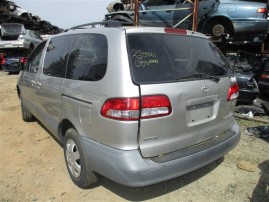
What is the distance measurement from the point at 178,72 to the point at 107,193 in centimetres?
155

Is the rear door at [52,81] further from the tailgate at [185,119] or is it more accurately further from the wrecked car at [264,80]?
the wrecked car at [264,80]

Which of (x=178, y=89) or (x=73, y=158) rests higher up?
(x=178, y=89)

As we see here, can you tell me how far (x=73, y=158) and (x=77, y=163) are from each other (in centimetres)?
8

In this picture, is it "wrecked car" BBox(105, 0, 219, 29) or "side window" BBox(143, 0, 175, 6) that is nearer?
"wrecked car" BBox(105, 0, 219, 29)

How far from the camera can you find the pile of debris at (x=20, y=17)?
1902 centimetres

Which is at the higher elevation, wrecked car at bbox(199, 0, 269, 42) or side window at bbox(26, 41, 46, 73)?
wrecked car at bbox(199, 0, 269, 42)

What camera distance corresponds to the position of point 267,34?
30.9ft

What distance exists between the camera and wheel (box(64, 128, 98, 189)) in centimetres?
317

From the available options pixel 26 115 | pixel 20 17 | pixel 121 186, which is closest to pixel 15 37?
pixel 20 17

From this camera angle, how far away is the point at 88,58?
126 inches

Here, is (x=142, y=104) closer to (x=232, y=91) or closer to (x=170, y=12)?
(x=232, y=91)

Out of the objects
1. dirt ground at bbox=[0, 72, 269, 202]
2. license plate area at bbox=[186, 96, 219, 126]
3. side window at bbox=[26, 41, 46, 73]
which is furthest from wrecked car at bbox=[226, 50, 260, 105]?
side window at bbox=[26, 41, 46, 73]

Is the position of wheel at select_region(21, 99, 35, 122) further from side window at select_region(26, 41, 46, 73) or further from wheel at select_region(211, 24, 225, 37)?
wheel at select_region(211, 24, 225, 37)

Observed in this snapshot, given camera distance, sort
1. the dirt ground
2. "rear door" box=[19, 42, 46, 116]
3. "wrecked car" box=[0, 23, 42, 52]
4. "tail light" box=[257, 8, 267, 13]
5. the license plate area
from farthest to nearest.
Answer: "wrecked car" box=[0, 23, 42, 52]
"tail light" box=[257, 8, 267, 13]
"rear door" box=[19, 42, 46, 116]
the dirt ground
the license plate area
